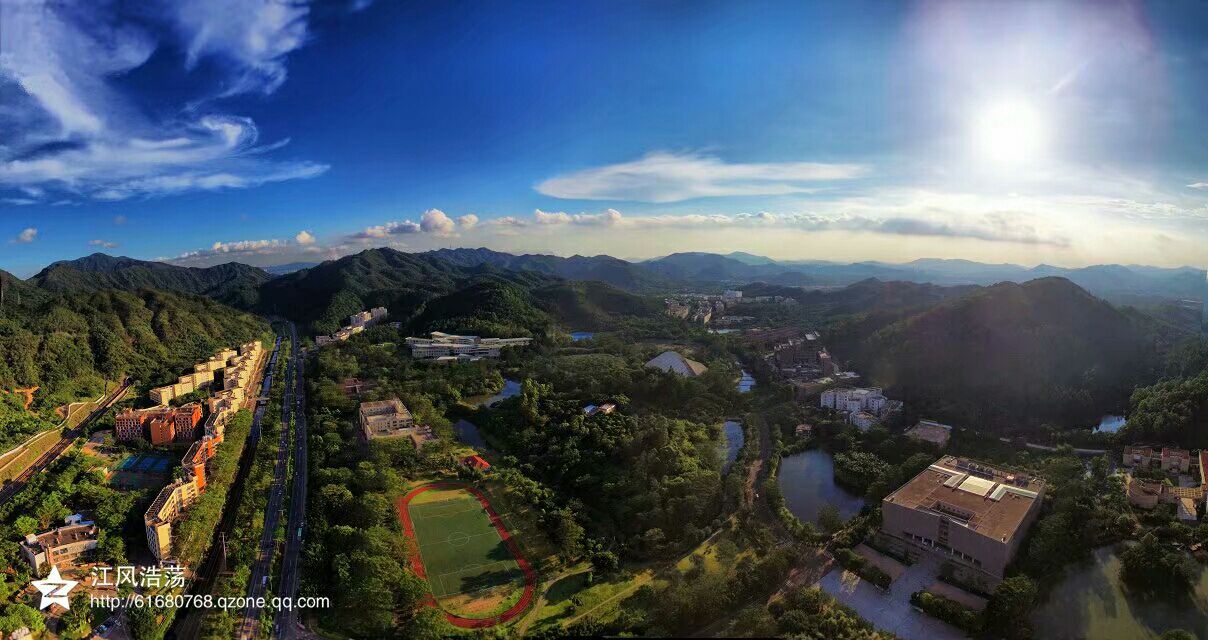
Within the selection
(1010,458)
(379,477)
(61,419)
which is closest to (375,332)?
(61,419)

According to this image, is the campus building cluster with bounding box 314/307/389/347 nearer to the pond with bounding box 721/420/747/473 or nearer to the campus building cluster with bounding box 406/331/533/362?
the campus building cluster with bounding box 406/331/533/362

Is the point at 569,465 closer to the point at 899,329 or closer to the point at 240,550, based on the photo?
the point at 240,550

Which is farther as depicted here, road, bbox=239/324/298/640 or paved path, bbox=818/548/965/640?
road, bbox=239/324/298/640

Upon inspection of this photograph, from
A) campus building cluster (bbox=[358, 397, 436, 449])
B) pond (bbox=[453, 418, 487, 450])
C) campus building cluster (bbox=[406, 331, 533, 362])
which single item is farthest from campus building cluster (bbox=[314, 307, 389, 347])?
pond (bbox=[453, 418, 487, 450])

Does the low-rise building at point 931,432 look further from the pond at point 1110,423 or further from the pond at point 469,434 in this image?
the pond at point 469,434

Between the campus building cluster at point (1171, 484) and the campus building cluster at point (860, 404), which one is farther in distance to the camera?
the campus building cluster at point (860, 404)

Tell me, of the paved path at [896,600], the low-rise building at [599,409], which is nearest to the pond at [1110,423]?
the paved path at [896,600]
